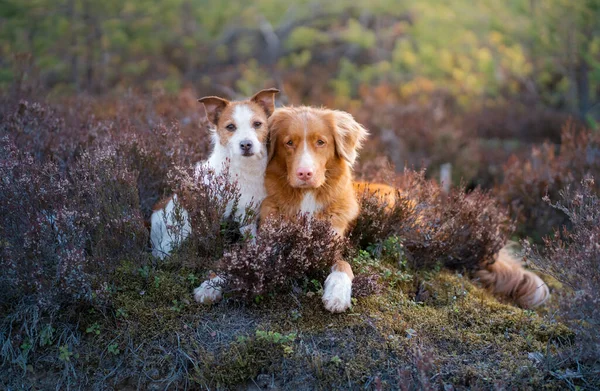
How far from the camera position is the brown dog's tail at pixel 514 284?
518 centimetres

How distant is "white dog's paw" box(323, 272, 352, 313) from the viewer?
387 cm

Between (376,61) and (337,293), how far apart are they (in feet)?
39.3

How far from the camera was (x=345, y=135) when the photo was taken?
14.4 feet

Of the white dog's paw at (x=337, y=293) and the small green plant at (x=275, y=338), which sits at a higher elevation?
the white dog's paw at (x=337, y=293)

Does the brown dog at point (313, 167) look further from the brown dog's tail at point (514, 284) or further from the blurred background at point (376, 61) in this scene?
the blurred background at point (376, 61)

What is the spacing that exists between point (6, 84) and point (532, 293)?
799 cm

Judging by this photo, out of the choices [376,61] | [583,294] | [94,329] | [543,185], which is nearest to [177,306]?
[94,329]

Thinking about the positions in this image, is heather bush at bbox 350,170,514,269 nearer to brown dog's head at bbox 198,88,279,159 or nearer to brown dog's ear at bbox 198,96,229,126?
brown dog's head at bbox 198,88,279,159

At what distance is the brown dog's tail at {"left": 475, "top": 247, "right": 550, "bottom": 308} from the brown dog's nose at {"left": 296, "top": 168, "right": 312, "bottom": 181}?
2202 mm

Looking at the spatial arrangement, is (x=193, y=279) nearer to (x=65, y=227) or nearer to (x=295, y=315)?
(x=295, y=315)

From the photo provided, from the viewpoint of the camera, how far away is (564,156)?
695 centimetres

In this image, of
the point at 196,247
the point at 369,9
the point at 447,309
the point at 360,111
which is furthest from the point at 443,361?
the point at 369,9

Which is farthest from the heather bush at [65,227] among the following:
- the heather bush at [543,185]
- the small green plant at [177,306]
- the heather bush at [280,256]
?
the heather bush at [543,185]

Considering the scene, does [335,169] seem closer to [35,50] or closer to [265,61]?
[35,50]
